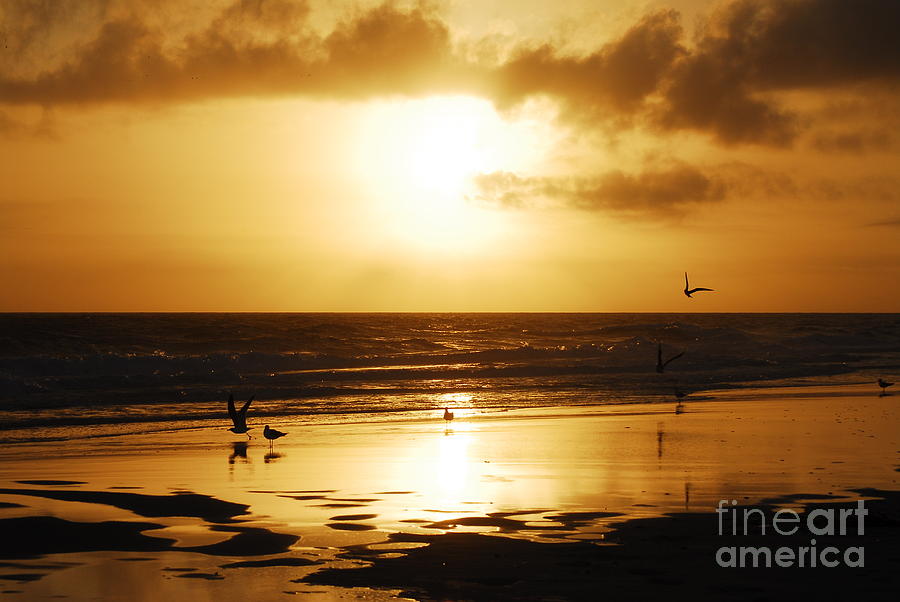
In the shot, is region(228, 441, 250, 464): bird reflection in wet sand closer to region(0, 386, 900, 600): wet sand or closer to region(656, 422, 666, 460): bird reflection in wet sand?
region(0, 386, 900, 600): wet sand

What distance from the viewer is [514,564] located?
28.1 feet

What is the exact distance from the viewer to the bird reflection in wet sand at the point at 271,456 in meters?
15.5

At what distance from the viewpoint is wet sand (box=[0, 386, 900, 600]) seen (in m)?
8.10

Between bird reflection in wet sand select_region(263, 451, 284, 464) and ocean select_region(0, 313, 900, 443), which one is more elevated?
ocean select_region(0, 313, 900, 443)

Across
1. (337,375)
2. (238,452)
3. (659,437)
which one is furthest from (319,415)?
(337,375)

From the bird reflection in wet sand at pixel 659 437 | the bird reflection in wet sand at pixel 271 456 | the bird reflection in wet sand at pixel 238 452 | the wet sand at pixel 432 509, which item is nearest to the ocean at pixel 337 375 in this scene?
the bird reflection in wet sand at pixel 238 452

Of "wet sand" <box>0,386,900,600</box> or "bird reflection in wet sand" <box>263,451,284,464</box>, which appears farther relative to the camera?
"bird reflection in wet sand" <box>263,451,284,464</box>

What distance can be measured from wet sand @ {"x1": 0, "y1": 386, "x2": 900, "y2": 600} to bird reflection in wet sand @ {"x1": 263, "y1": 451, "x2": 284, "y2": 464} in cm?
5

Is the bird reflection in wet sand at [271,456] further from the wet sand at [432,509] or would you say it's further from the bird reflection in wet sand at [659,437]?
the bird reflection in wet sand at [659,437]

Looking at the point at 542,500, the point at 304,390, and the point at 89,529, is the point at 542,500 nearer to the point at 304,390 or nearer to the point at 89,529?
the point at 89,529

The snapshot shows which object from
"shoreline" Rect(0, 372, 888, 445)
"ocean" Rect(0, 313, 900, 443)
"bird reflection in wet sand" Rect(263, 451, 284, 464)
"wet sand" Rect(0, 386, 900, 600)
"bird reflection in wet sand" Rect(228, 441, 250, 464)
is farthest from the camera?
"ocean" Rect(0, 313, 900, 443)

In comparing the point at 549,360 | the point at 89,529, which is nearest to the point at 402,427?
the point at 89,529

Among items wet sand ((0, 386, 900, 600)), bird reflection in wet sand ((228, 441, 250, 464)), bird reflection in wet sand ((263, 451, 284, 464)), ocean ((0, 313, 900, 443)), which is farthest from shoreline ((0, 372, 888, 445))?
bird reflection in wet sand ((263, 451, 284, 464))

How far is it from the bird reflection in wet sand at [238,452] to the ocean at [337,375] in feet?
12.6
